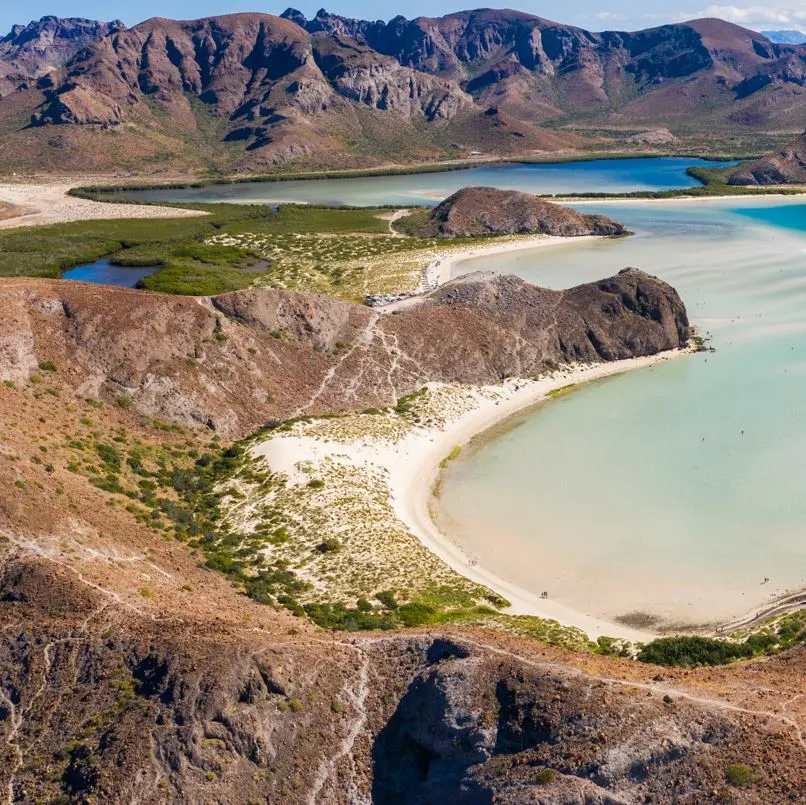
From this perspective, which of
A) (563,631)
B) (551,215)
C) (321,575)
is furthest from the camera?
(551,215)

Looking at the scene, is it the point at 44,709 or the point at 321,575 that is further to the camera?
the point at 321,575

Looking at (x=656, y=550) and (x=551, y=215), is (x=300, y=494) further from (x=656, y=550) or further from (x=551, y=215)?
(x=551, y=215)

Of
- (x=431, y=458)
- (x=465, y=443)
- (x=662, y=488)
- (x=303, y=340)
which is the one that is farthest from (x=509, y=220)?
(x=662, y=488)

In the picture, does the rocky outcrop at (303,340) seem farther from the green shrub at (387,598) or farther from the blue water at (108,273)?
the blue water at (108,273)

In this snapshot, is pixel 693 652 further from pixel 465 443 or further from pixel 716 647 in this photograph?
pixel 465 443

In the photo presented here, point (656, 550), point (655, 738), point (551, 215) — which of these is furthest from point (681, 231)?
point (655, 738)
